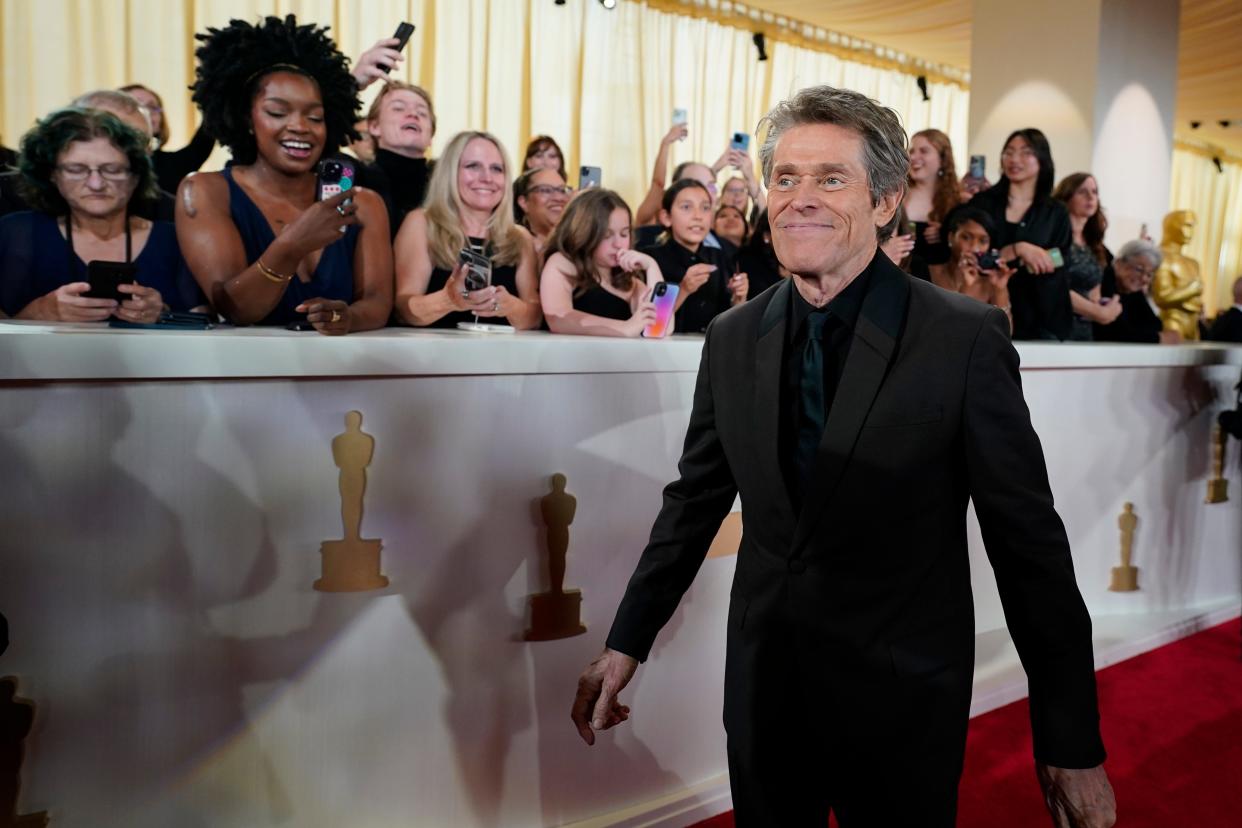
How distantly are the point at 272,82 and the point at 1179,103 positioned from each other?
11.0 m

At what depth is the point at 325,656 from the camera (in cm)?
188

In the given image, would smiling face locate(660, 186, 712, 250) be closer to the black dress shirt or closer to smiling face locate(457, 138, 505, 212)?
smiling face locate(457, 138, 505, 212)

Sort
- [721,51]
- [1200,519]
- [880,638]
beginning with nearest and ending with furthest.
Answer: [880,638], [1200,519], [721,51]

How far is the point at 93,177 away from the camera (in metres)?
2.17

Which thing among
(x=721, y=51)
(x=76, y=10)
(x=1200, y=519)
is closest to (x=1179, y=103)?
(x=721, y=51)

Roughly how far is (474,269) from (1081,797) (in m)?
1.76

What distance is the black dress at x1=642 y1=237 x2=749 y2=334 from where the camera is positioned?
3371 mm

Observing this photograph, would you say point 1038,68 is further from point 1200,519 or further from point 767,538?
point 767,538

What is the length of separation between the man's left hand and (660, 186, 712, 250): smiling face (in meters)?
2.42

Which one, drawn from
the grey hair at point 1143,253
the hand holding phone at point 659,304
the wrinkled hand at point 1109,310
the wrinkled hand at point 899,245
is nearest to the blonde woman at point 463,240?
the hand holding phone at point 659,304

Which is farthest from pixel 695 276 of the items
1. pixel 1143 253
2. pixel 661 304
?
pixel 1143 253

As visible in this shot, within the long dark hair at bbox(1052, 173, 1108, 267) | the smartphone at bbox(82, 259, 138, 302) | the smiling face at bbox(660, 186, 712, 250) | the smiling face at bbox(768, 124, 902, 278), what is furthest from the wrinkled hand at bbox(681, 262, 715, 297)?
the long dark hair at bbox(1052, 173, 1108, 267)

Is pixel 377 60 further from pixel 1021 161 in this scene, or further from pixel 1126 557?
pixel 1126 557

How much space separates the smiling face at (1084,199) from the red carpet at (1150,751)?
1996 millimetres
